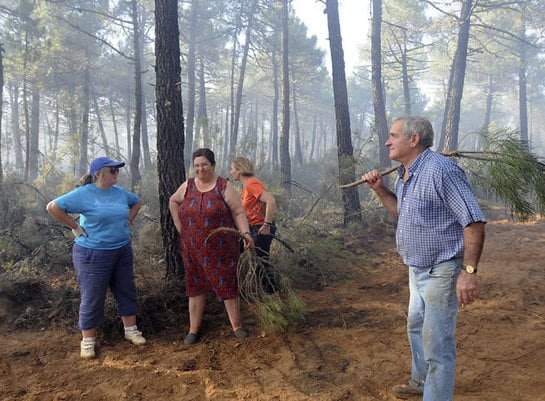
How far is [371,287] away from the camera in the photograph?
5.59 m

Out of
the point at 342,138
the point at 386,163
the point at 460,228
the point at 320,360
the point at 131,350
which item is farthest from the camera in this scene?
the point at 386,163

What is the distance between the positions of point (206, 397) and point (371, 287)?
11.0 ft

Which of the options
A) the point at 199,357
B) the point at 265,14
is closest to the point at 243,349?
the point at 199,357

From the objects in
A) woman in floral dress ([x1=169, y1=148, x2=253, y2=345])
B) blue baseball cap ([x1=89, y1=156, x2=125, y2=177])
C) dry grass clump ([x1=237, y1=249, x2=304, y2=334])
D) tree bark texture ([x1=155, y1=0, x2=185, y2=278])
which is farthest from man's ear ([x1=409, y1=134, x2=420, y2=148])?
tree bark texture ([x1=155, y1=0, x2=185, y2=278])

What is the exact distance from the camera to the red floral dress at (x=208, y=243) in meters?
3.59

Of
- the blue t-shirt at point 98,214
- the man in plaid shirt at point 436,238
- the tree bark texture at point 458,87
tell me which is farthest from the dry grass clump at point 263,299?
the tree bark texture at point 458,87

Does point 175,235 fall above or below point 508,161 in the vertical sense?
below

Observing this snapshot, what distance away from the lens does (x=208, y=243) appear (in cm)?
362

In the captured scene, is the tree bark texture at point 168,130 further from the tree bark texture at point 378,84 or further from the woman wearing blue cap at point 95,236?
the tree bark texture at point 378,84

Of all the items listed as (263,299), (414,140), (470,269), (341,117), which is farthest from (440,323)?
(341,117)

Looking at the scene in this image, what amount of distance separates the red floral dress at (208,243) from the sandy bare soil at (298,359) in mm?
580

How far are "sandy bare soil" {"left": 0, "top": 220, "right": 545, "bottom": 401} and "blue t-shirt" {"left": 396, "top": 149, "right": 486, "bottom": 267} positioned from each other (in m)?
1.28

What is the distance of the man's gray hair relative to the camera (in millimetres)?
2396

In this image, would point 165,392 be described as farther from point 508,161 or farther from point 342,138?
point 342,138
